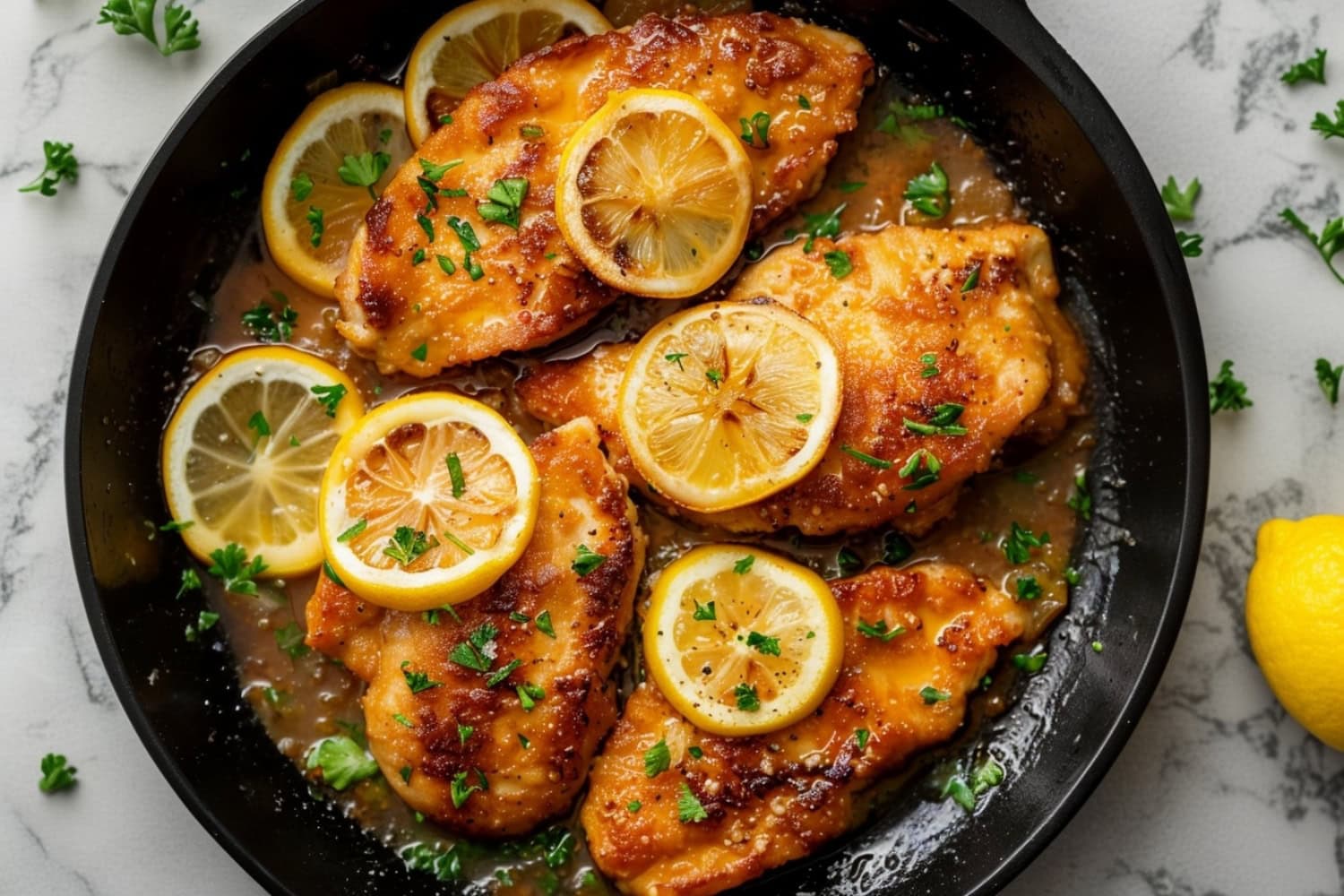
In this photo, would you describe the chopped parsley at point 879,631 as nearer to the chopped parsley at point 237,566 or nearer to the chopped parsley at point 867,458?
the chopped parsley at point 867,458

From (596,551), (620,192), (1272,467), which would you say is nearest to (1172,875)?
(1272,467)

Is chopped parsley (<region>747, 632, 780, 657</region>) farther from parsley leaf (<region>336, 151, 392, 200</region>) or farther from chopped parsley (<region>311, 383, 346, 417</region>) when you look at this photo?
parsley leaf (<region>336, 151, 392, 200</region>)

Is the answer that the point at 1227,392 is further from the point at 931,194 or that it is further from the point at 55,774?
the point at 55,774

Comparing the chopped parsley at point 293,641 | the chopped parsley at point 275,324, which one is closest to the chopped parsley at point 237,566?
the chopped parsley at point 293,641

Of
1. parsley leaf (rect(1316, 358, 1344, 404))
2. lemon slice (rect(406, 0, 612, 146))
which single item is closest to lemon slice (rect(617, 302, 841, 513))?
lemon slice (rect(406, 0, 612, 146))

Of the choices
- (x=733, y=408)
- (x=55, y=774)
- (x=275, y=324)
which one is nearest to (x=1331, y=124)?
(x=733, y=408)

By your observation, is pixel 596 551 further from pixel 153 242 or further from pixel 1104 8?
pixel 1104 8

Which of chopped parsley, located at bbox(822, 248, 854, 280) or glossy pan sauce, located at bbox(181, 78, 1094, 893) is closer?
chopped parsley, located at bbox(822, 248, 854, 280)
